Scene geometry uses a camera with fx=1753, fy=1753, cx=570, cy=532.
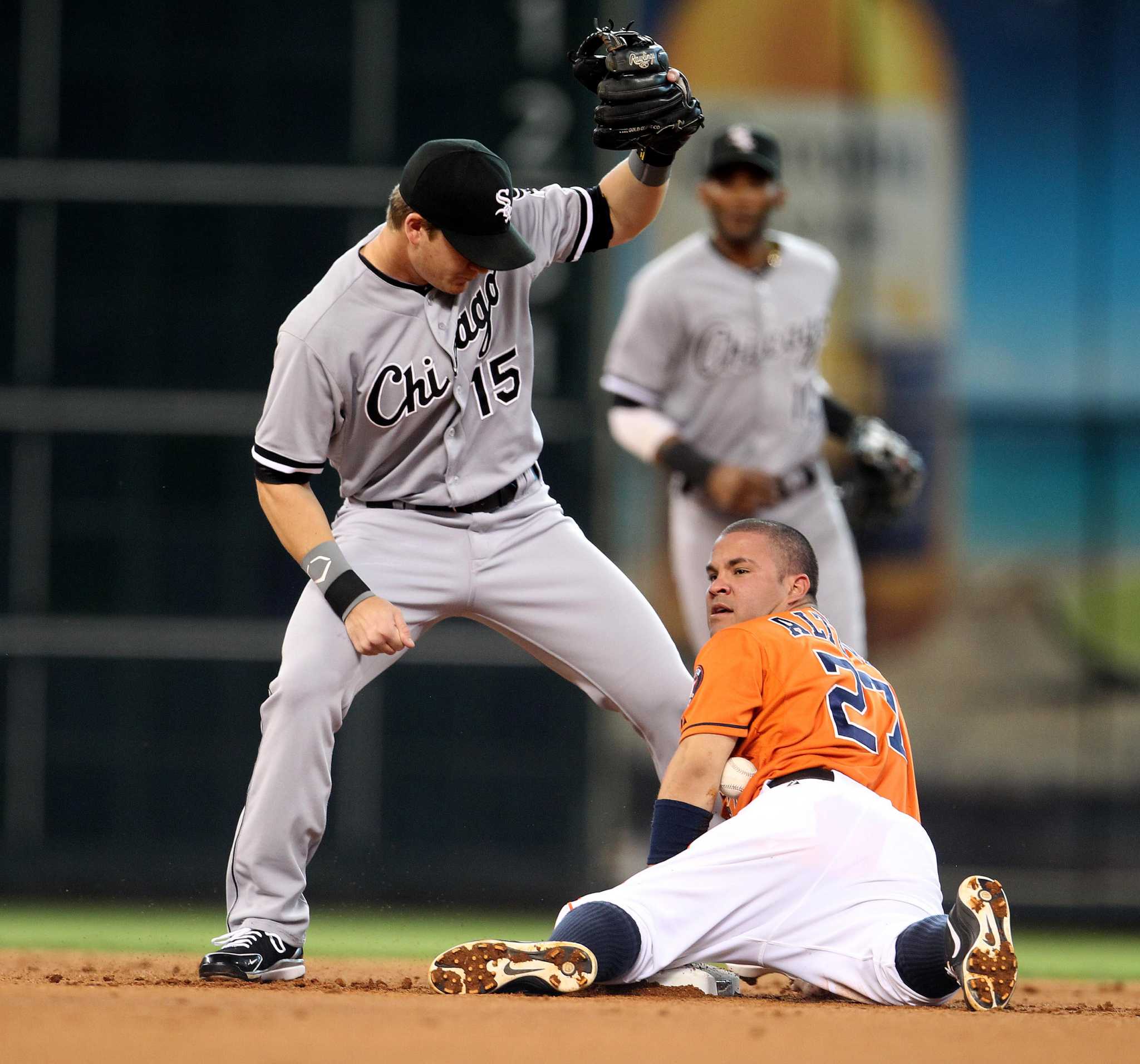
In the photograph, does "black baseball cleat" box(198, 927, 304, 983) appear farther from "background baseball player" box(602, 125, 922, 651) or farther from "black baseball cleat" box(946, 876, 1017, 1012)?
"background baseball player" box(602, 125, 922, 651)

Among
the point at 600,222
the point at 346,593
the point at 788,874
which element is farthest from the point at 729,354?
the point at 788,874

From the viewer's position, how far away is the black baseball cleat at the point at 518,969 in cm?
338

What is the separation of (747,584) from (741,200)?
6.61ft

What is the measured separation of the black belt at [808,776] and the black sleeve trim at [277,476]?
125 cm

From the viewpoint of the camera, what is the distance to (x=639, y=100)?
3.97 m

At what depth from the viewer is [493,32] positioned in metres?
7.95

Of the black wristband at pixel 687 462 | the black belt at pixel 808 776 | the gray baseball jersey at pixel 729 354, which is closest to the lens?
the black belt at pixel 808 776

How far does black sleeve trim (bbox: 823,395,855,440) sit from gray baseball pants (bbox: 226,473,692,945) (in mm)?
1777

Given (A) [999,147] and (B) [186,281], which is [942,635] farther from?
(B) [186,281]

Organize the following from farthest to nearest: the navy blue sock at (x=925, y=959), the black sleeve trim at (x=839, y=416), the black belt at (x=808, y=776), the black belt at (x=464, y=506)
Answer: the black sleeve trim at (x=839, y=416) < the black belt at (x=464, y=506) < the black belt at (x=808, y=776) < the navy blue sock at (x=925, y=959)

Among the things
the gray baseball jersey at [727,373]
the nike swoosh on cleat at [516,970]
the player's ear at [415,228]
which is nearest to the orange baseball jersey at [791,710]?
the nike swoosh on cleat at [516,970]

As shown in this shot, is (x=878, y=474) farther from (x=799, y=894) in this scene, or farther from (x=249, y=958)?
(x=249, y=958)

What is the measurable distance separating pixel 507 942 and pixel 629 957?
24 cm

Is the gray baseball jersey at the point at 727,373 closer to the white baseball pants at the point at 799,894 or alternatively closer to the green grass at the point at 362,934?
the green grass at the point at 362,934
